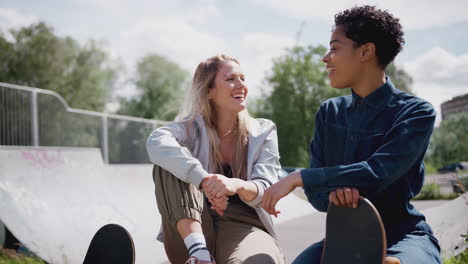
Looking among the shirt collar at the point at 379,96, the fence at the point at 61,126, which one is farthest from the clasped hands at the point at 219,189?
the fence at the point at 61,126

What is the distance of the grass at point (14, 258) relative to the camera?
3522 mm

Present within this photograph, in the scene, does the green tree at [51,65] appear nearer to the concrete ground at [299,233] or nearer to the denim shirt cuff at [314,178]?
the concrete ground at [299,233]

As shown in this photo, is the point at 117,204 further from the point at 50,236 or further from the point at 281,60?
the point at 281,60

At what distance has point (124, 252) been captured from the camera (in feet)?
7.91

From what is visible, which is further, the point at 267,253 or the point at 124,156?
the point at 124,156

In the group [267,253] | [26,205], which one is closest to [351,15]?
[267,253]

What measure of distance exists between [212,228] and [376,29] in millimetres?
1396

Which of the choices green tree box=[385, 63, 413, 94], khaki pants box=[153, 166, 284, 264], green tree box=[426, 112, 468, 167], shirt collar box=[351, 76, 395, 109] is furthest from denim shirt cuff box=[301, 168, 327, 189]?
green tree box=[385, 63, 413, 94]

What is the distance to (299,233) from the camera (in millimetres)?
5730

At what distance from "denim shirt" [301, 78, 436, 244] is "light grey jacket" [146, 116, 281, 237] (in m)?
0.49

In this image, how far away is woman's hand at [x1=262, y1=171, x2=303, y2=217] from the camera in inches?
72.6

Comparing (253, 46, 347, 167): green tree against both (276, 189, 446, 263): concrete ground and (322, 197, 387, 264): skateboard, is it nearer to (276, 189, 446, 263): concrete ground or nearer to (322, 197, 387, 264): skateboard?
(276, 189, 446, 263): concrete ground

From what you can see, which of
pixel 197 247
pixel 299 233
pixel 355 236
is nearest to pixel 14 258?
pixel 197 247

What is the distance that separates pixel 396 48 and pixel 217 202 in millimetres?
1152
